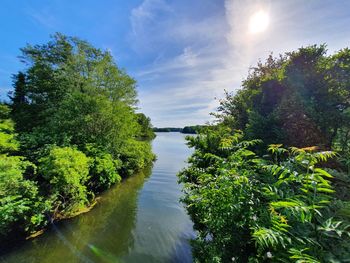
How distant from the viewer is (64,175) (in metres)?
6.07

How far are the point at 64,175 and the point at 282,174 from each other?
657 cm

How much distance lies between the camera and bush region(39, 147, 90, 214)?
20.0 ft

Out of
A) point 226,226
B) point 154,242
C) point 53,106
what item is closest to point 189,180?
point 154,242

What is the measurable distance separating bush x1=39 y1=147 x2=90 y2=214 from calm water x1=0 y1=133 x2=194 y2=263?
0.77 m

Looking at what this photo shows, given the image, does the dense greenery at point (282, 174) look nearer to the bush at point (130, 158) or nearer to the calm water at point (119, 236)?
the calm water at point (119, 236)

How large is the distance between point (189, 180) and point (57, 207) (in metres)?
5.22

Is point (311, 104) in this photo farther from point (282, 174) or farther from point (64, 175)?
point (64, 175)

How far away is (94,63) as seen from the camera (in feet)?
42.7

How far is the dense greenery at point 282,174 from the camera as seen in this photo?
1.92 meters

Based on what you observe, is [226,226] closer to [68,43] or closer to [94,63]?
[94,63]

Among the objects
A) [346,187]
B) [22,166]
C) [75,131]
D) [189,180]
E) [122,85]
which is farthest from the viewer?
[122,85]

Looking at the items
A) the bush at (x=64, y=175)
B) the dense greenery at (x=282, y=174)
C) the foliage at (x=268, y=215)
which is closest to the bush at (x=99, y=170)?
the bush at (x=64, y=175)

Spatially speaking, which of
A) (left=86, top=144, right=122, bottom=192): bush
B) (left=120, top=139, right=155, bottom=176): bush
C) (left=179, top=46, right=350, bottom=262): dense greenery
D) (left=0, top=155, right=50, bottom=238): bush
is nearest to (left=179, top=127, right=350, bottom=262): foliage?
(left=179, top=46, right=350, bottom=262): dense greenery

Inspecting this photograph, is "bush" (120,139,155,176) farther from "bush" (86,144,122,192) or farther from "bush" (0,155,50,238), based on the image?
"bush" (0,155,50,238)
